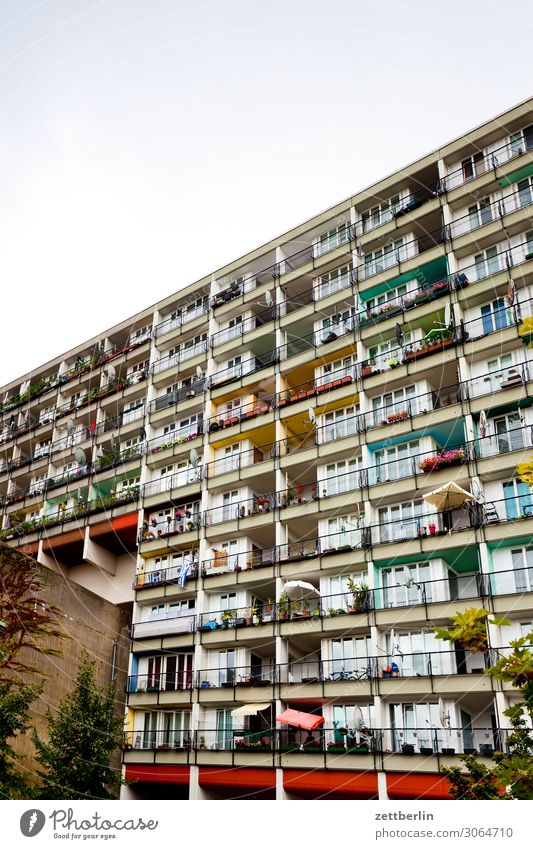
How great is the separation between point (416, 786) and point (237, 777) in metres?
8.23

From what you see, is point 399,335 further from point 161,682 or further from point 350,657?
point 161,682

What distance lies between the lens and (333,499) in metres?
33.6

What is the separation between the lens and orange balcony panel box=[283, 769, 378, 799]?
2772cm

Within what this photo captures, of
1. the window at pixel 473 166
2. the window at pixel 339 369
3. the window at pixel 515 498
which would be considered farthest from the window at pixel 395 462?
the window at pixel 473 166

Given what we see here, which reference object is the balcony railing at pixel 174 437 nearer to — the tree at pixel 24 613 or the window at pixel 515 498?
the tree at pixel 24 613

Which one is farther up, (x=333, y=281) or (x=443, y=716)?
(x=333, y=281)

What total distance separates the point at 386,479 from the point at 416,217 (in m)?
12.5

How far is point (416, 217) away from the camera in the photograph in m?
35.8

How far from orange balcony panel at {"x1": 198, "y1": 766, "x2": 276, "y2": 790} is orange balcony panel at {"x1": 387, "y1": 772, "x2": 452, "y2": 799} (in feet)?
17.7

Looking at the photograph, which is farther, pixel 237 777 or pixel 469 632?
pixel 237 777

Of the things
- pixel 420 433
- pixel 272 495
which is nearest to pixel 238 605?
pixel 272 495

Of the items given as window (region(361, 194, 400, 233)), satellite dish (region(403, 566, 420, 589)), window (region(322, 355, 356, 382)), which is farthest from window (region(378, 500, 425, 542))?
window (region(361, 194, 400, 233))

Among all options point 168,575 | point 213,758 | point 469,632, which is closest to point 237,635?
point 213,758

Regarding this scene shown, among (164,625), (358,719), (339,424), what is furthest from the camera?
(164,625)
